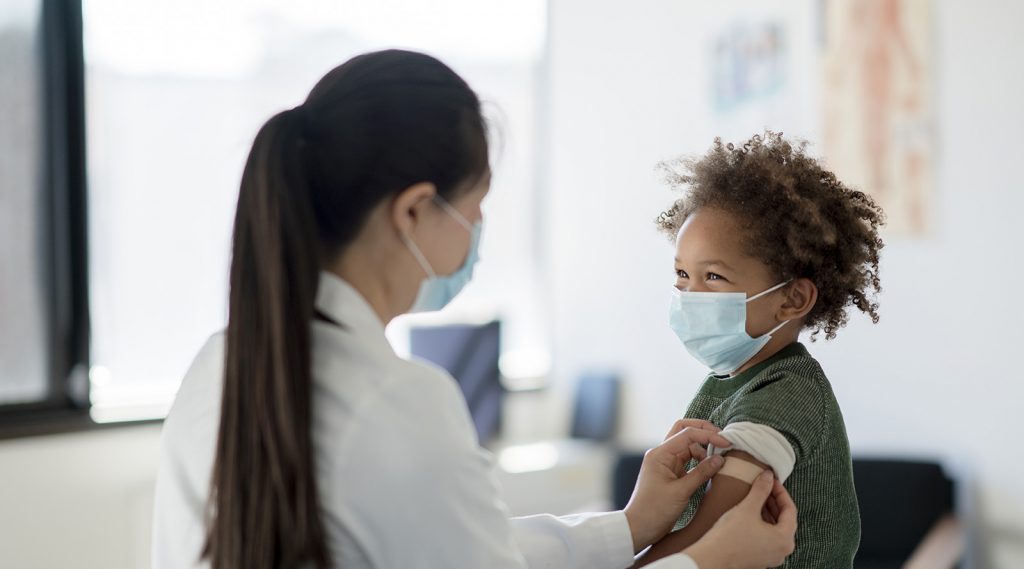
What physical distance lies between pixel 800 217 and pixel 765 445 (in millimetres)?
346

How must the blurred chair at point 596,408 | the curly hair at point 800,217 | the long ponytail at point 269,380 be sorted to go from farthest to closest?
the blurred chair at point 596,408
the curly hair at point 800,217
the long ponytail at point 269,380

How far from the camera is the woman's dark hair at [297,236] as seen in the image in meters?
0.89

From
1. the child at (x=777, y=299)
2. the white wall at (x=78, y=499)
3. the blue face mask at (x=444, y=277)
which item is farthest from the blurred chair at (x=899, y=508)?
the white wall at (x=78, y=499)

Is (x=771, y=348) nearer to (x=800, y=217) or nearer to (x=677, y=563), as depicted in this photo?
(x=800, y=217)

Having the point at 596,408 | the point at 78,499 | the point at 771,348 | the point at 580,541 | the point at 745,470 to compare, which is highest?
the point at 771,348

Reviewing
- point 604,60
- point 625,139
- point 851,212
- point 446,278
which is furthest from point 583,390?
point 446,278

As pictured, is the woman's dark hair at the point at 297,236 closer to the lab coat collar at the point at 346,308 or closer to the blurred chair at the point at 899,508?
the lab coat collar at the point at 346,308

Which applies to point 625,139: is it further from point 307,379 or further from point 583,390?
point 307,379

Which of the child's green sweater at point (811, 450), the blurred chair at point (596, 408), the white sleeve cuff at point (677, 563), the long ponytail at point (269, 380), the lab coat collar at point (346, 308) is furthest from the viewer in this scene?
the blurred chair at point (596, 408)

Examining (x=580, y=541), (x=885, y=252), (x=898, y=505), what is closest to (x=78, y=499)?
(x=580, y=541)

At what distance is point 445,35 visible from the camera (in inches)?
154

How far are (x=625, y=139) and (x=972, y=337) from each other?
1656mm

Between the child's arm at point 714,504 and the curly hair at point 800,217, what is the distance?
319 mm

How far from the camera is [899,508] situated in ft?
8.39
